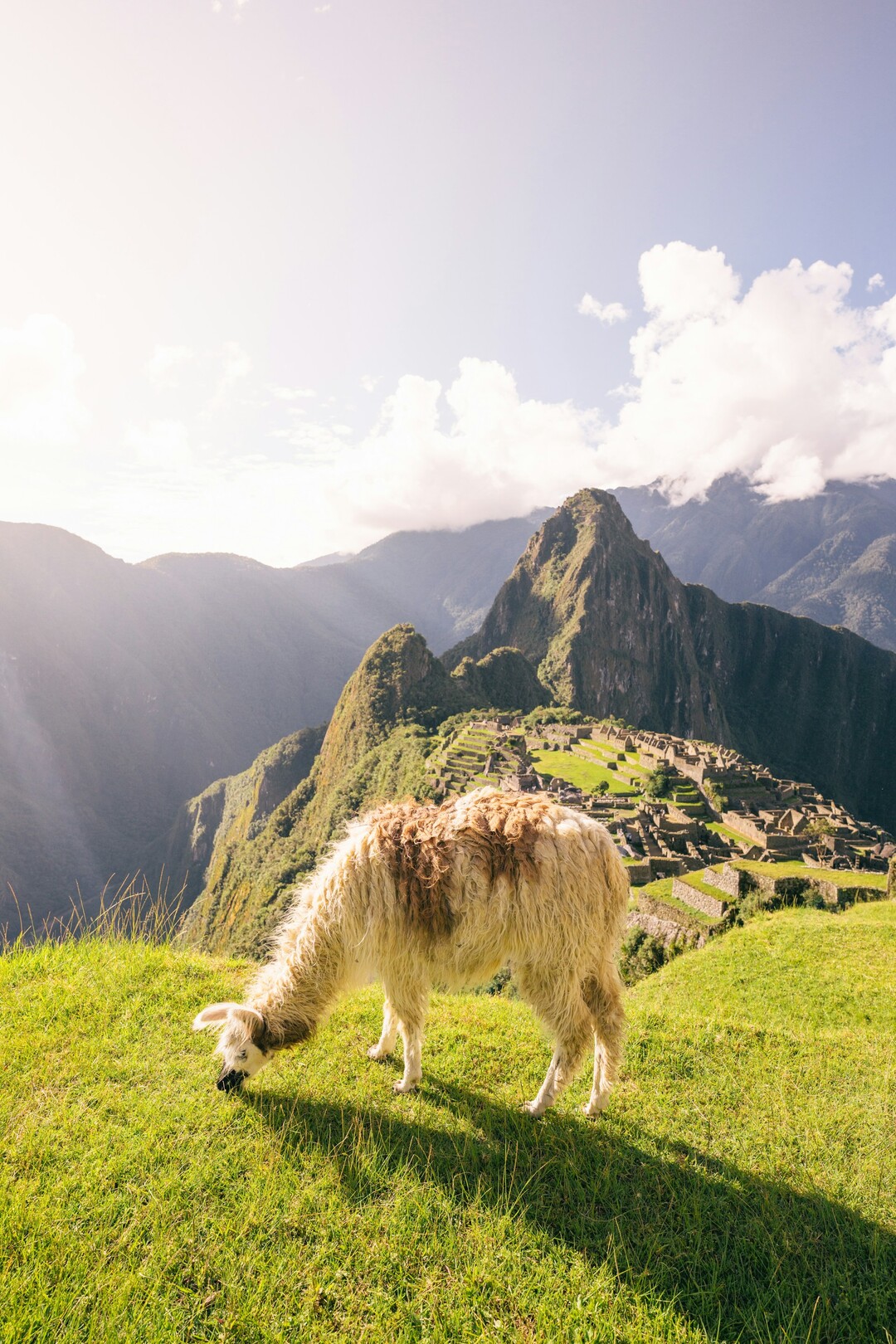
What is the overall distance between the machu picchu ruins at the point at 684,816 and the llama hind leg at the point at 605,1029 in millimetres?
11711

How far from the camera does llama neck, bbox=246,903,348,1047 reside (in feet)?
12.0

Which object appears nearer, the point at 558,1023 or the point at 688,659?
the point at 558,1023

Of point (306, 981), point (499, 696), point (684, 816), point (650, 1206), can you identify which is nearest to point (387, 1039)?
point (306, 981)

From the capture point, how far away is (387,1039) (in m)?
4.02

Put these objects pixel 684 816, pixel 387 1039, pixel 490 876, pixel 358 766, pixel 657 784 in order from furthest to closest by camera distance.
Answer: pixel 358 766, pixel 657 784, pixel 684 816, pixel 387 1039, pixel 490 876

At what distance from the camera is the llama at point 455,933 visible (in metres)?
3.54

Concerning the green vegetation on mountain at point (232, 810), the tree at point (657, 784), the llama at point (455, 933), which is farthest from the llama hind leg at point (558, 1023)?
the green vegetation on mountain at point (232, 810)

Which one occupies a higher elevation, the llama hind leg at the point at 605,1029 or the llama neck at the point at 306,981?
the llama neck at the point at 306,981

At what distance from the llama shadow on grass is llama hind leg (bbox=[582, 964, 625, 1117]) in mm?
194

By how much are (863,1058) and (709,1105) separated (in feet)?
7.24

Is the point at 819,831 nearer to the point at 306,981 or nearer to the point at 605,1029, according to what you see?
the point at 605,1029

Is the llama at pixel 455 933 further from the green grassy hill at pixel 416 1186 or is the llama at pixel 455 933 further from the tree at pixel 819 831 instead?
the tree at pixel 819 831

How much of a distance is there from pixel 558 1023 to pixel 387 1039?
1.30 metres

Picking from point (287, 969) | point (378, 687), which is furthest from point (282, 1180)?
point (378, 687)
